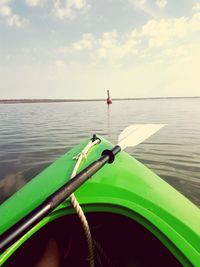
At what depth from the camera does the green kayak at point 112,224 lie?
6.05 feet

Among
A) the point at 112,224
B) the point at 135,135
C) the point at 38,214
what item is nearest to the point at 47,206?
the point at 38,214

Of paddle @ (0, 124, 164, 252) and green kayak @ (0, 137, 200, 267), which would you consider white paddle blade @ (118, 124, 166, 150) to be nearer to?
green kayak @ (0, 137, 200, 267)

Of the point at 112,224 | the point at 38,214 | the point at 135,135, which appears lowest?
the point at 112,224

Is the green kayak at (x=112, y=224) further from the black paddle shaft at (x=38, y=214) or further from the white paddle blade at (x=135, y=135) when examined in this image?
the white paddle blade at (x=135, y=135)

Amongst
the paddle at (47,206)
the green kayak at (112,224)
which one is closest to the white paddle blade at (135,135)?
the green kayak at (112,224)

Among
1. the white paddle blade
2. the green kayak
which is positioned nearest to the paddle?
Answer: the green kayak

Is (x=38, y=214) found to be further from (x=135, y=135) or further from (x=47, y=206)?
(x=135, y=135)

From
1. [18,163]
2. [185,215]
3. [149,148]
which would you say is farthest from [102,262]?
[149,148]

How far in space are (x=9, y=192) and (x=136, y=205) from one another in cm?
436

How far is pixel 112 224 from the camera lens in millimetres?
2654

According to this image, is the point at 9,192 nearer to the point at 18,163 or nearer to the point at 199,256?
the point at 18,163

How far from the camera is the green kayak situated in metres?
1.84

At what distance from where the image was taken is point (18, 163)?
804cm

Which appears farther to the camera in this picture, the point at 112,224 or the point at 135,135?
Answer: the point at 135,135
